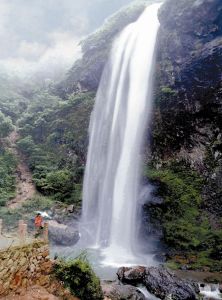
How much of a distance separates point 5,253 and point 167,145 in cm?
1684

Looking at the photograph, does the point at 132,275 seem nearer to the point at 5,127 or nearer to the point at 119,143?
the point at 119,143

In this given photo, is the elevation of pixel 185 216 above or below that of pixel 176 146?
below

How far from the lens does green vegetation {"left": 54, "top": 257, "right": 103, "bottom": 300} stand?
10562 mm

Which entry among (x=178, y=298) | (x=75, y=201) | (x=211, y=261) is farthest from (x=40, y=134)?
(x=178, y=298)

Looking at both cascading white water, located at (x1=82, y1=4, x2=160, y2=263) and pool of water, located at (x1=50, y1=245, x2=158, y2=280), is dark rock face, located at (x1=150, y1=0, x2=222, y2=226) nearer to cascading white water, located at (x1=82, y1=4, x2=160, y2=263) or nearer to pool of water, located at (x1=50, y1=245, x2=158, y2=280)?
cascading white water, located at (x1=82, y1=4, x2=160, y2=263)

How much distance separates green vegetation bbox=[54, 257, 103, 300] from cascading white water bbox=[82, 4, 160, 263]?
6.97m

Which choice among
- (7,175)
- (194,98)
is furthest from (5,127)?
(194,98)

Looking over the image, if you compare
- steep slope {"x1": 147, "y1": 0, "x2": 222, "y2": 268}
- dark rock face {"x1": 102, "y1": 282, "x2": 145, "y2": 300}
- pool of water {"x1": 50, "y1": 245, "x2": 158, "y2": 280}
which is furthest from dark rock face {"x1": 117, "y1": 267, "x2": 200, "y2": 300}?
steep slope {"x1": 147, "y1": 0, "x2": 222, "y2": 268}

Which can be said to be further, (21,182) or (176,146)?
(21,182)

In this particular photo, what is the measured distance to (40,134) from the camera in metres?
30.7

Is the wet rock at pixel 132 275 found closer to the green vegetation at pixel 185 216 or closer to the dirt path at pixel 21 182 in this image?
the green vegetation at pixel 185 216

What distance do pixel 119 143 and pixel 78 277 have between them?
14.8m

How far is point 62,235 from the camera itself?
19219mm

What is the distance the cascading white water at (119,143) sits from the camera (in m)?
21.3
